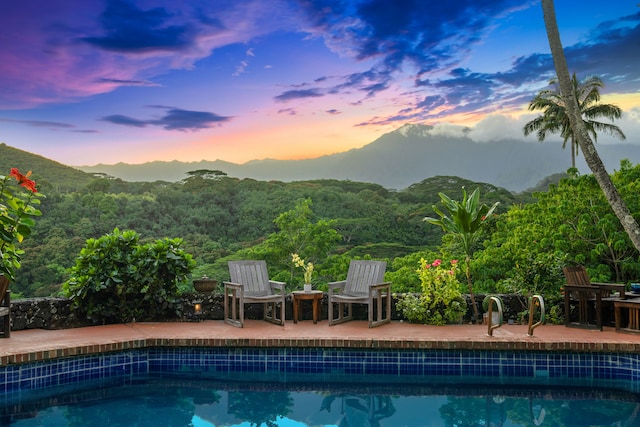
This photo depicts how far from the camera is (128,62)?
17.5m

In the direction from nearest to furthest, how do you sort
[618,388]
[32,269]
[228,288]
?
[618,388]
[228,288]
[32,269]

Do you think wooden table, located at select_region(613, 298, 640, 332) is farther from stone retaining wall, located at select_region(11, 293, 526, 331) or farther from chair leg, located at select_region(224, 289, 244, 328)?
chair leg, located at select_region(224, 289, 244, 328)

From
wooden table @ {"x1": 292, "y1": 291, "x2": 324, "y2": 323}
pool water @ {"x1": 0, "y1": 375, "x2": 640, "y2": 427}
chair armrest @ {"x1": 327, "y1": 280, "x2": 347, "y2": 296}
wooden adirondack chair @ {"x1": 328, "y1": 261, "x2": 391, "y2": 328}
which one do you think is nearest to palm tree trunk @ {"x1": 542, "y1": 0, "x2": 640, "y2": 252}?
pool water @ {"x1": 0, "y1": 375, "x2": 640, "y2": 427}

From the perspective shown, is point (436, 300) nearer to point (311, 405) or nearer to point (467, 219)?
point (467, 219)

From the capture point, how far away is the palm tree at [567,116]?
26.8 m

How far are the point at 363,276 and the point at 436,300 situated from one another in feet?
3.17

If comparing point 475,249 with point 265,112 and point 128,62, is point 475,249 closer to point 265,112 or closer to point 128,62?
point 265,112

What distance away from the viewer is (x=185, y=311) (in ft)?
25.7

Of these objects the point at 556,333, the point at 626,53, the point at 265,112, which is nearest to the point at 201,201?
the point at 265,112

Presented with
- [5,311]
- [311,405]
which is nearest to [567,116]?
[311,405]

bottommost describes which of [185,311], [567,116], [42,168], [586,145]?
[185,311]

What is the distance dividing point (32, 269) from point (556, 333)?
15.6m

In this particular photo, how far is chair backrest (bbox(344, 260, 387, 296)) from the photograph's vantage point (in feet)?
24.6

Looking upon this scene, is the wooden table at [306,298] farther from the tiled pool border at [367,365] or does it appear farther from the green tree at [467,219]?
the green tree at [467,219]
